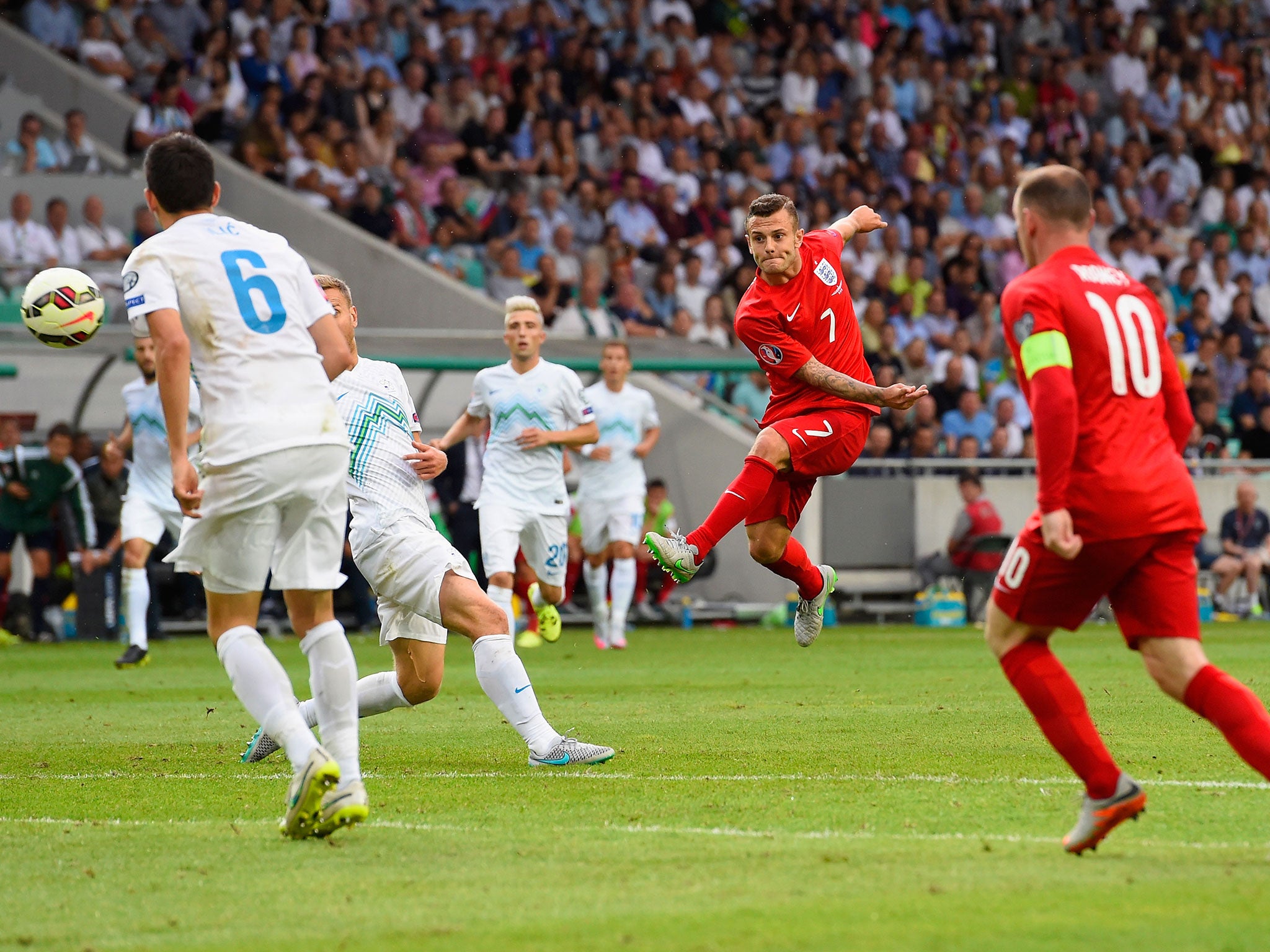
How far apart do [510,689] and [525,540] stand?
5.92m

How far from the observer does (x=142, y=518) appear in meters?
15.2

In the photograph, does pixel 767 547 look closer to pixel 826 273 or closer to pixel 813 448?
pixel 813 448

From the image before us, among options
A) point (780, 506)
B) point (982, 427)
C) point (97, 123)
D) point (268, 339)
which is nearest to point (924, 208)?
point (982, 427)

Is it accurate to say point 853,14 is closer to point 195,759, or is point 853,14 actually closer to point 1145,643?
point 195,759

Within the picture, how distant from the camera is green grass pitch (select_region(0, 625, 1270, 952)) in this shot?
14.3 feet

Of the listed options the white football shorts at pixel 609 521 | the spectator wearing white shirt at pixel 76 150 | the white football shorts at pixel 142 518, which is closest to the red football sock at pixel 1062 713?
the white football shorts at pixel 142 518

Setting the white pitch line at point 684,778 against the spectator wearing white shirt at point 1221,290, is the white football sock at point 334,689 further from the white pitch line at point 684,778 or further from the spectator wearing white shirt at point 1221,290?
the spectator wearing white shirt at point 1221,290

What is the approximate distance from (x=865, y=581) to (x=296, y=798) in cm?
1583

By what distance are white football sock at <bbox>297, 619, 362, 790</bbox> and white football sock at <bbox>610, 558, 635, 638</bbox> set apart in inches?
416

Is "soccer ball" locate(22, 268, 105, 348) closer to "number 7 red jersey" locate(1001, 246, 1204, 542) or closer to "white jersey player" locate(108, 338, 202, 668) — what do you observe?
"number 7 red jersey" locate(1001, 246, 1204, 542)

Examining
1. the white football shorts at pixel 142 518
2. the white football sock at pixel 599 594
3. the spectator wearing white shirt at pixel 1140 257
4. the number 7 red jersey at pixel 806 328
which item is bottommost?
the white football sock at pixel 599 594

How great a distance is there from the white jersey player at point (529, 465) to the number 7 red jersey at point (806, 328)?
3.49 m

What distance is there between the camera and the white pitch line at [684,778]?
6793mm

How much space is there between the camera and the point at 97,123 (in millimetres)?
22625
